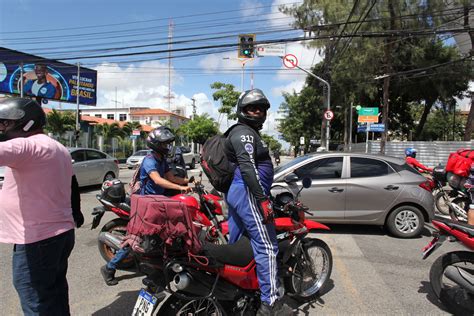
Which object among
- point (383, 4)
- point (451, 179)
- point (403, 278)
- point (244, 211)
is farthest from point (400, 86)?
point (244, 211)

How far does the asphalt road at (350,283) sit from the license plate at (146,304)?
1.20 metres

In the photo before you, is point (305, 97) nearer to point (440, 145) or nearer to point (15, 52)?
point (440, 145)

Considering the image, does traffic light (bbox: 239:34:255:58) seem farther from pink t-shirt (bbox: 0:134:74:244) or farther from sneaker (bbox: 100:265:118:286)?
pink t-shirt (bbox: 0:134:74:244)

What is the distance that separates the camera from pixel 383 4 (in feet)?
68.5

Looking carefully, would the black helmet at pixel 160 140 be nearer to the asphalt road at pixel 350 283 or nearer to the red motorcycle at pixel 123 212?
the red motorcycle at pixel 123 212

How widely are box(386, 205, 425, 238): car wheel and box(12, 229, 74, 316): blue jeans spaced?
18.4ft

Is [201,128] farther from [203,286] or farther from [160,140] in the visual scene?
[203,286]

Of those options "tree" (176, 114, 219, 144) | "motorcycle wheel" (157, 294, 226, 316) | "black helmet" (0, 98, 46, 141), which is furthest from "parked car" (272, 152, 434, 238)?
"tree" (176, 114, 219, 144)

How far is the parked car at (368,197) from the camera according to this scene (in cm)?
644

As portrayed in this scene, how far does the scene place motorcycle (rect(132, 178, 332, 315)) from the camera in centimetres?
252

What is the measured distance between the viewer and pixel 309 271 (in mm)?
3826

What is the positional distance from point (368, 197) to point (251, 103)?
436cm

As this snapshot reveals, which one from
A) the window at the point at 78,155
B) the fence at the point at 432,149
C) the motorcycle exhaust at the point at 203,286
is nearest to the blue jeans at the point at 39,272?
the motorcycle exhaust at the point at 203,286

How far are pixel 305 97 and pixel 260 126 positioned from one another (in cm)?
4262
